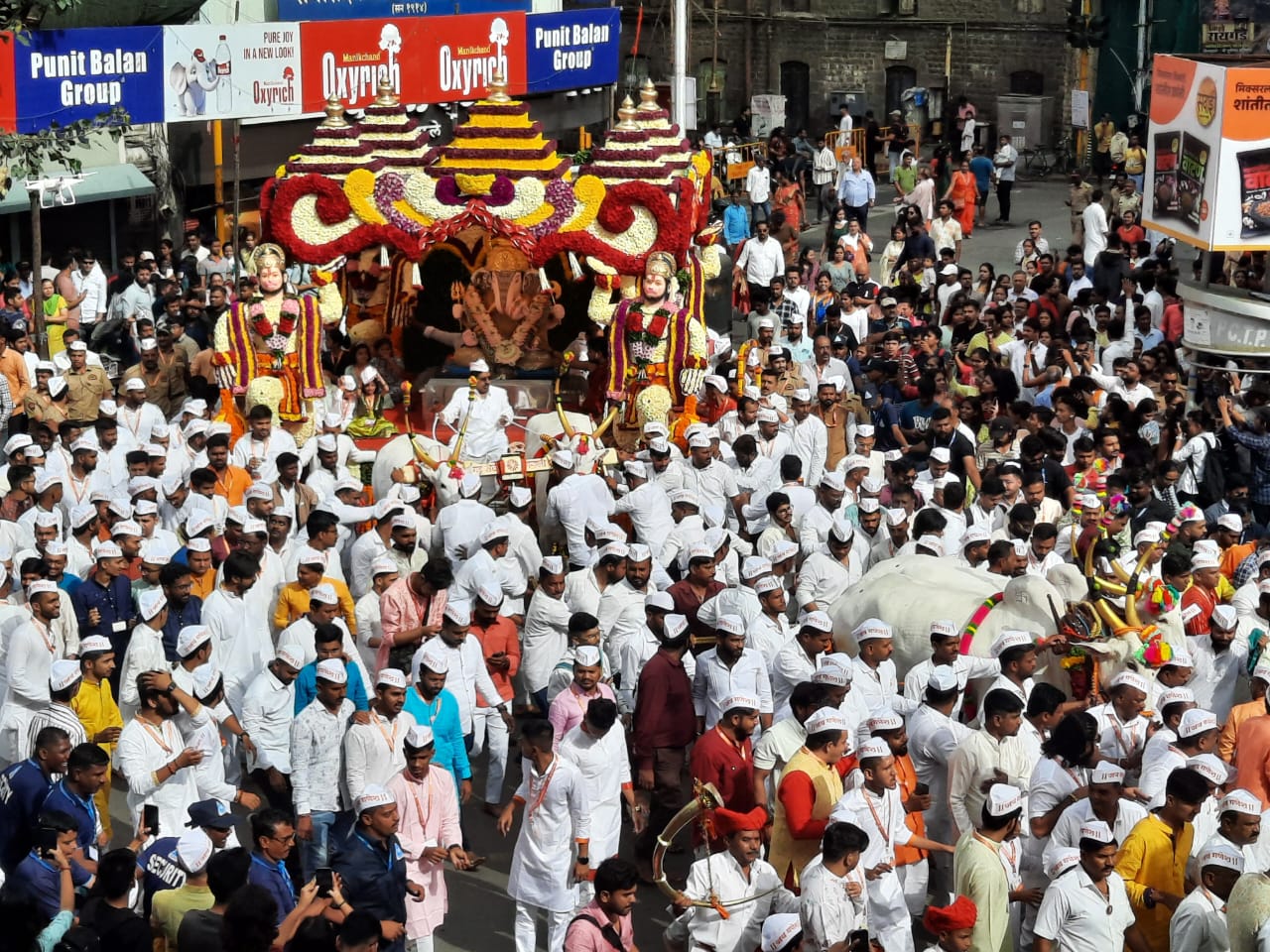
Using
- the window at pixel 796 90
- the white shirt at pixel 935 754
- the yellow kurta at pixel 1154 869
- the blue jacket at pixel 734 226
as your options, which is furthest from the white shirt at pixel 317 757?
the window at pixel 796 90

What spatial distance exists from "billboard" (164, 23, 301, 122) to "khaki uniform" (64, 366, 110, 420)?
534 centimetres

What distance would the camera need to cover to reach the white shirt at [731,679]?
389 inches

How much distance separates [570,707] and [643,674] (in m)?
0.61

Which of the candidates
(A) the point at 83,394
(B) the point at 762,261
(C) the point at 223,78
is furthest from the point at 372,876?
(C) the point at 223,78

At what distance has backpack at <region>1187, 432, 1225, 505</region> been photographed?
13.6 meters

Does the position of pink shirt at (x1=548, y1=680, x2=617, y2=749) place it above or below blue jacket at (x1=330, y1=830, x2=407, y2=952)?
above

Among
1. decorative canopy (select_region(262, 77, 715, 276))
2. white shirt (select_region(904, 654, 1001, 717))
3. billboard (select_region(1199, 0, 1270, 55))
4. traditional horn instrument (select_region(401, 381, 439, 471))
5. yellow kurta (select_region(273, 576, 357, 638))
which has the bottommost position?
white shirt (select_region(904, 654, 1001, 717))

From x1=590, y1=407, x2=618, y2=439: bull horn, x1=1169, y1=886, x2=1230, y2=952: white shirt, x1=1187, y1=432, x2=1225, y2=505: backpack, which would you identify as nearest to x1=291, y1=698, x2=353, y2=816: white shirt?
x1=1169, y1=886, x2=1230, y2=952: white shirt

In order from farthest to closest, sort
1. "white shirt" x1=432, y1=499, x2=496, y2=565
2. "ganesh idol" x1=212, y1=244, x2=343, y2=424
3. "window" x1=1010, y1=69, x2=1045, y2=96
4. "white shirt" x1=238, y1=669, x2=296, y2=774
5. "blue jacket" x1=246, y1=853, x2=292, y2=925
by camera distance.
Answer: "window" x1=1010, y1=69, x2=1045, y2=96, "ganesh idol" x1=212, y1=244, x2=343, y2=424, "white shirt" x1=432, y1=499, x2=496, y2=565, "white shirt" x1=238, y1=669, x2=296, y2=774, "blue jacket" x1=246, y1=853, x2=292, y2=925

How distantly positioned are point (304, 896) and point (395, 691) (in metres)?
1.43

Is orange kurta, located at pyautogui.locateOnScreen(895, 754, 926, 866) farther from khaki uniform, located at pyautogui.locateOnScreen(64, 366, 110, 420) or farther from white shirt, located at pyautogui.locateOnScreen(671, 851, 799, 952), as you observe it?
khaki uniform, located at pyautogui.locateOnScreen(64, 366, 110, 420)

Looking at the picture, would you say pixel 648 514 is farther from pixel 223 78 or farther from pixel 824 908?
pixel 223 78

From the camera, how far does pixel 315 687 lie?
9703 mm

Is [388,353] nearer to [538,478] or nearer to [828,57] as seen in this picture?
[538,478]
